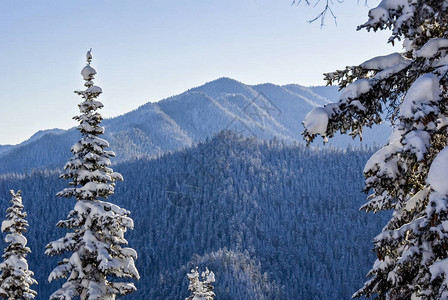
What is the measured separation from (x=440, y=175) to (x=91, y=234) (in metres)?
11.2

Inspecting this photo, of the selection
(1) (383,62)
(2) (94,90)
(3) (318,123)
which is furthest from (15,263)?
(1) (383,62)

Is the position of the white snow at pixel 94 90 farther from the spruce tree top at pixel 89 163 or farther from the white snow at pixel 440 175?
the white snow at pixel 440 175

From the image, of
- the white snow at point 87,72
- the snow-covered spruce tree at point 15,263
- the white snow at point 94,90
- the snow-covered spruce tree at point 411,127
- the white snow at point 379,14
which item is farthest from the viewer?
the snow-covered spruce tree at point 15,263

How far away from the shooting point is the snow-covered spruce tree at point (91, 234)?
13508mm

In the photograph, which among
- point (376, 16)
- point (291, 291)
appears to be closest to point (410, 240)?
point (376, 16)

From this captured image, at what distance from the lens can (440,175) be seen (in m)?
4.23

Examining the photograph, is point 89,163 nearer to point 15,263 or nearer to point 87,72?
point 87,72

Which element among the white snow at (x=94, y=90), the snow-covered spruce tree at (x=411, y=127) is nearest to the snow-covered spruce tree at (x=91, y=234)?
the white snow at (x=94, y=90)

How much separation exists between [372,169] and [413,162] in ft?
1.70

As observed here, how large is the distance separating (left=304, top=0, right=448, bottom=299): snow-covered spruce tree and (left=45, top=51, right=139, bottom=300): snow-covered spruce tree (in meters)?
9.20

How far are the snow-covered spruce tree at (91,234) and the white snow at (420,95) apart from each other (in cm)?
1038

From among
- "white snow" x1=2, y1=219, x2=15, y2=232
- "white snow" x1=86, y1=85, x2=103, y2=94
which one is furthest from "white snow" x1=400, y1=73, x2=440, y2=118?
"white snow" x1=2, y1=219, x2=15, y2=232

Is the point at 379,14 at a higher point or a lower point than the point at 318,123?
higher

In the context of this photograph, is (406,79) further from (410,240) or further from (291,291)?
(291,291)
